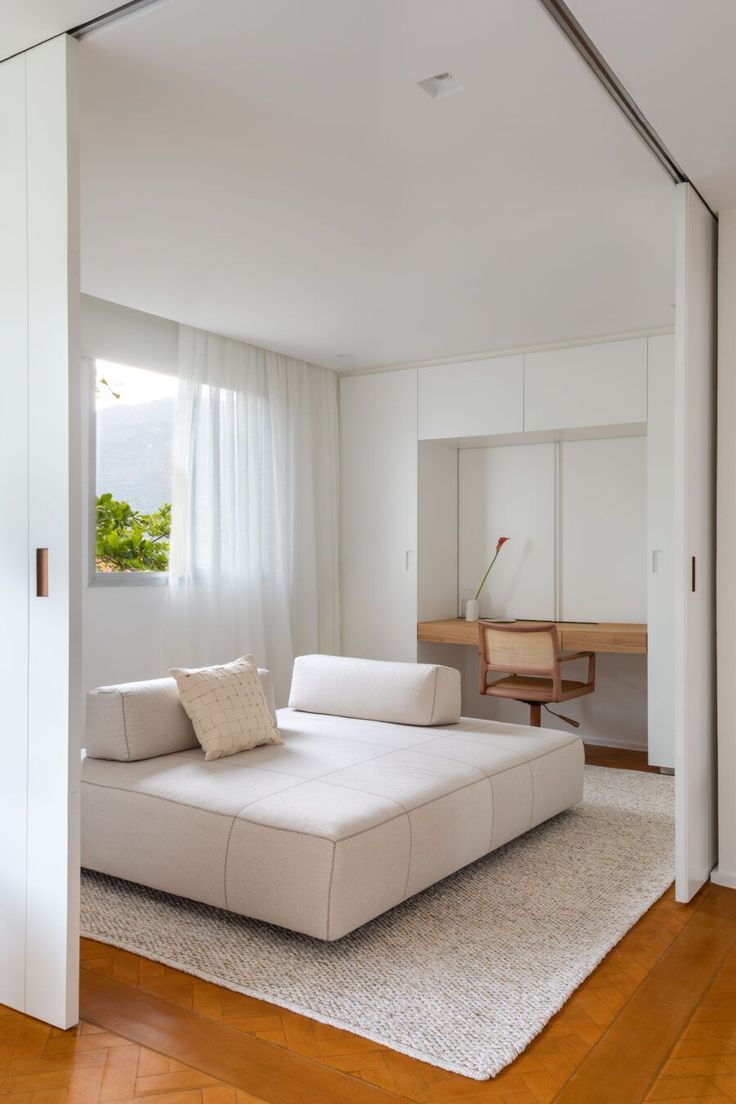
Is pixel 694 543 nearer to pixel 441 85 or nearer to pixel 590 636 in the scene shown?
pixel 441 85

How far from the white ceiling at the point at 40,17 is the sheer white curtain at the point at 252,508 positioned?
111 inches

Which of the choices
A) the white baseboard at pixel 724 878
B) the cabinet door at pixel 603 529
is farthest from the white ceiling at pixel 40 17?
the cabinet door at pixel 603 529

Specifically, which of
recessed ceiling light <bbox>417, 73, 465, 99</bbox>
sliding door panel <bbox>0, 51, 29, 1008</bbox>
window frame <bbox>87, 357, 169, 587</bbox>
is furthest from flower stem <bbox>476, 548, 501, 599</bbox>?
sliding door panel <bbox>0, 51, 29, 1008</bbox>

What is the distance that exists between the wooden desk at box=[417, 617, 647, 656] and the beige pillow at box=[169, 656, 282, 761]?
2066 millimetres

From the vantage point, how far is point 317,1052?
212 cm

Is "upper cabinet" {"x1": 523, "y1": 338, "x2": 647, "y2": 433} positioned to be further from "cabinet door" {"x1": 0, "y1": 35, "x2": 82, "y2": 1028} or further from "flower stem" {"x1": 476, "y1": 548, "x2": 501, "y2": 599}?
"cabinet door" {"x1": 0, "y1": 35, "x2": 82, "y2": 1028}

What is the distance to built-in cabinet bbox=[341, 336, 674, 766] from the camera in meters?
5.29

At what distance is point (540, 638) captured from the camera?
4.78 m

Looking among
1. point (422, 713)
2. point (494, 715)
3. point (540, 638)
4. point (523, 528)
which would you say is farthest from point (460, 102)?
point (494, 715)

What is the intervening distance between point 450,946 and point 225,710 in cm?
120

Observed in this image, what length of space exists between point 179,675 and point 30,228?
1.69 m

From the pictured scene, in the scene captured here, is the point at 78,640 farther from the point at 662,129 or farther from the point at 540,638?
the point at 540,638

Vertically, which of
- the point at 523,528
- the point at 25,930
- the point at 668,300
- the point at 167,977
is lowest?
the point at 167,977

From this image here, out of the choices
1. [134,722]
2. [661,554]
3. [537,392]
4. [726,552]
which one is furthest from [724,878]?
[537,392]
